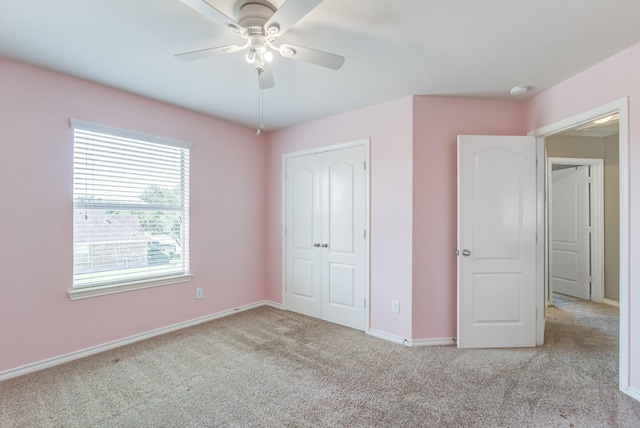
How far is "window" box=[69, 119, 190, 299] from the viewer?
104 inches

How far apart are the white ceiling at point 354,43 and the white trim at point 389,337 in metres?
2.38

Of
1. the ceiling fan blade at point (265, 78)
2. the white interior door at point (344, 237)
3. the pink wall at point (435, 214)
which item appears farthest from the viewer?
the white interior door at point (344, 237)

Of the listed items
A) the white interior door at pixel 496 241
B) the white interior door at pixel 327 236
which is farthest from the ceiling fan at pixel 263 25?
the white interior door at pixel 496 241

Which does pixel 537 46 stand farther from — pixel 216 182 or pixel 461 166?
pixel 216 182

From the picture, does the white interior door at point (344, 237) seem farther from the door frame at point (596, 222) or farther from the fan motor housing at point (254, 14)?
the door frame at point (596, 222)

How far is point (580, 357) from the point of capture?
2619mm

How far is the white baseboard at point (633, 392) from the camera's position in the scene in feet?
6.62

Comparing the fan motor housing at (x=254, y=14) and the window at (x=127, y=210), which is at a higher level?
the fan motor housing at (x=254, y=14)

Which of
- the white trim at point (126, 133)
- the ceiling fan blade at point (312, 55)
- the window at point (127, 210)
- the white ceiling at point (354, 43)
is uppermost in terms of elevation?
the white ceiling at point (354, 43)

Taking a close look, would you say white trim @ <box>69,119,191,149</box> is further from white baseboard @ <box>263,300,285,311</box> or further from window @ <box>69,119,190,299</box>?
white baseboard @ <box>263,300,285,311</box>

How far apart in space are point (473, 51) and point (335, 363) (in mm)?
2624

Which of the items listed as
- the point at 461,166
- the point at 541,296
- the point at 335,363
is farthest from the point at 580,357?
the point at 335,363

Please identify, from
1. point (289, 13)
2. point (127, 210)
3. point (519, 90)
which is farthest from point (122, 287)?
point (519, 90)

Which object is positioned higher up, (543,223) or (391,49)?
(391,49)
